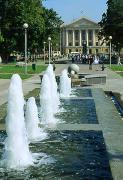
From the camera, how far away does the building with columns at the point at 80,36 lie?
182 m

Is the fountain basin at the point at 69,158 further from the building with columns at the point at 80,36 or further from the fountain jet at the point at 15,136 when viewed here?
the building with columns at the point at 80,36

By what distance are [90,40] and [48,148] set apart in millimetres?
177126

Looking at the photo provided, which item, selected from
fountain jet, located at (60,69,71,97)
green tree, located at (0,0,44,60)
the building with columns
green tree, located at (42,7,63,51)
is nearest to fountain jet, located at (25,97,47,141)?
fountain jet, located at (60,69,71,97)

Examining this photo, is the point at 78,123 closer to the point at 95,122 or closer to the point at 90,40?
the point at 95,122

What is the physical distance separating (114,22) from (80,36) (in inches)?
3871

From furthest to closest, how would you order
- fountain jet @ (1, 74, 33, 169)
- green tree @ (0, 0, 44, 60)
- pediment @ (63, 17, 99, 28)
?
1. pediment @ (63, 17, 99, 28)
2. green tree @ (0, 0, 44, 60)
3. fountain jet @ (1, 74, 33, 169)

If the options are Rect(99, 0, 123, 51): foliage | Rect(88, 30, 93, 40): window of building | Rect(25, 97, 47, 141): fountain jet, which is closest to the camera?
Rect(25, 97, 47, 141): fountain jet

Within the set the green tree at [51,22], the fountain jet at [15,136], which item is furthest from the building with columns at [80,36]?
the fountain jet at [15,136]

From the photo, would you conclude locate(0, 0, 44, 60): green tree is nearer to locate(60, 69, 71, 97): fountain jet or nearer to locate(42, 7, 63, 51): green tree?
locate(42, 7, 63, 51): green tree

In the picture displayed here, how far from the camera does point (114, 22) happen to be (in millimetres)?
86750

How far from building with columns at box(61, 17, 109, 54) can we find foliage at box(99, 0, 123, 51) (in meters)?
89.1

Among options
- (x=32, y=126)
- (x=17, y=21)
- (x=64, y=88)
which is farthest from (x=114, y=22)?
(x=32, y=126)


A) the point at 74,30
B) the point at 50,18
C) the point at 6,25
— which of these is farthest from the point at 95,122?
the point at 74,30

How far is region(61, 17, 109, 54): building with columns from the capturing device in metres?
182
